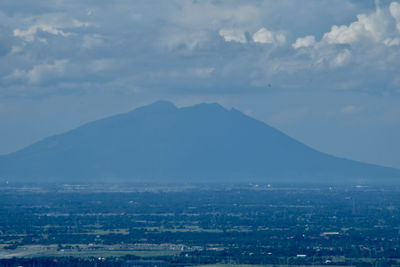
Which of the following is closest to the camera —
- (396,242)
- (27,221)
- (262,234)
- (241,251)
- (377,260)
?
(377,260)

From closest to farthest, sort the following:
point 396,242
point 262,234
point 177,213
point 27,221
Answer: point 396,242
point 262,234
point 27,221
point 177,213

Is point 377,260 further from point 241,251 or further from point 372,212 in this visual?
point 372,212

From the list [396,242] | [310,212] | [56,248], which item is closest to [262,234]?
[396,242]

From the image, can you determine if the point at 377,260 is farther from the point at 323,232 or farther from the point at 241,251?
the point at 323,232

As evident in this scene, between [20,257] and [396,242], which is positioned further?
[396,242]

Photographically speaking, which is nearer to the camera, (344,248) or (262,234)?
(344,248)

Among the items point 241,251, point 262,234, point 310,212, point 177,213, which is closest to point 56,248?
point 241,251

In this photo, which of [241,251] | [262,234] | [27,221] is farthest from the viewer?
[27,221]

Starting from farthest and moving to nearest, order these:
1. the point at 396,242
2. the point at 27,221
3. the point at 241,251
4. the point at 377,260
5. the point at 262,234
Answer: the point at 27,221 → the point at 262,234 → the point at 396,242 → the point at 241,251 → the point at 377,260
